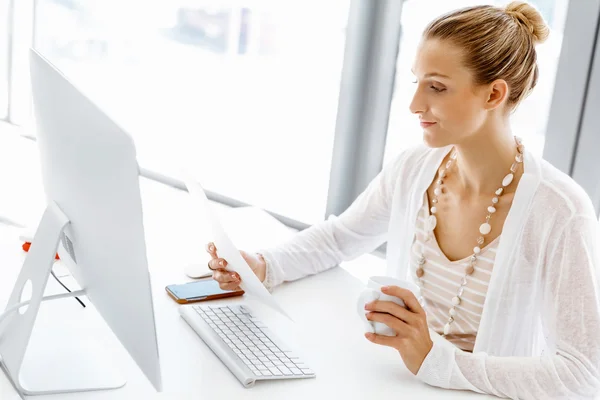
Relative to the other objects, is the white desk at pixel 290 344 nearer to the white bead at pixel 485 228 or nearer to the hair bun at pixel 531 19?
the white bead at pixel 485 228

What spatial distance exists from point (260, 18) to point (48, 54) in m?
1.23

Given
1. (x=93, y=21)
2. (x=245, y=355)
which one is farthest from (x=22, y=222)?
(x=93, y=21)

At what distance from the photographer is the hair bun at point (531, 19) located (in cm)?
163

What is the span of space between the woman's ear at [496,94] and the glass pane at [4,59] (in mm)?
2652

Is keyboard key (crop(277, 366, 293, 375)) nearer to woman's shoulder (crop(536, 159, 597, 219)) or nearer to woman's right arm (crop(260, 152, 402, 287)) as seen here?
woman's right arm (crop(260, 152, 402, 287))

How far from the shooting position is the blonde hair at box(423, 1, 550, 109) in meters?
1.58

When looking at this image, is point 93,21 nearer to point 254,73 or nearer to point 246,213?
point 254,73

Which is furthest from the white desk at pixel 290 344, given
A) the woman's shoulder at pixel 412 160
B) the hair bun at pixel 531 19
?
the hair bun at pixel 531 19

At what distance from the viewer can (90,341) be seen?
1402mm

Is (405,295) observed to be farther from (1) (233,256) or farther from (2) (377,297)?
(1) (233,256)

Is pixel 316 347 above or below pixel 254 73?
below

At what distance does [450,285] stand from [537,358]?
0.36 meters

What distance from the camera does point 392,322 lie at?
1401 mm

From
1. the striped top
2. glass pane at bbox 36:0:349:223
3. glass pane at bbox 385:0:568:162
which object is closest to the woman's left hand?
the striped top
